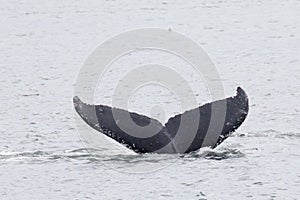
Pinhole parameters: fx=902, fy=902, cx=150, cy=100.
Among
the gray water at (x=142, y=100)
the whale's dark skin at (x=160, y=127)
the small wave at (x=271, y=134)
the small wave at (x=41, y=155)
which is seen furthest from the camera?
the small wave at (x=271, y=134)

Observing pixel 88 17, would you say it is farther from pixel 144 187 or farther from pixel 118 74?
pixel 144 187

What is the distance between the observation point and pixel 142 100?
584cm

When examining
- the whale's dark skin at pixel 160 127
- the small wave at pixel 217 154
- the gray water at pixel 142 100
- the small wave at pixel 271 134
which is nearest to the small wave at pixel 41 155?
the gray water at pixel 142 100

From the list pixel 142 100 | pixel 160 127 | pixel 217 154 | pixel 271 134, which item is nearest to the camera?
pixel 160 127

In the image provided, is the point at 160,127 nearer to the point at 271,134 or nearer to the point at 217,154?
the point at 217,154

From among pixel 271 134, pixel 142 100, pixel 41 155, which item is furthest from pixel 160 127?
pixel 142 100

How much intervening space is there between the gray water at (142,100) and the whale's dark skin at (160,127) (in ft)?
0.22

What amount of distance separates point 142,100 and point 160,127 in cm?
149

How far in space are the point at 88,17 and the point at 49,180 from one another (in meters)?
5.76

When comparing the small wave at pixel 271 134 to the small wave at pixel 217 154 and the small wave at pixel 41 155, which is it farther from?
the small wave at pixel 41 155

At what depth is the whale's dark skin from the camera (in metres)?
4.31

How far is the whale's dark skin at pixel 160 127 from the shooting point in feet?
14.1

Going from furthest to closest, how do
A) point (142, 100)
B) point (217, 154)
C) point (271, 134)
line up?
point (142, 100), point (271, 134), point (217, 154)

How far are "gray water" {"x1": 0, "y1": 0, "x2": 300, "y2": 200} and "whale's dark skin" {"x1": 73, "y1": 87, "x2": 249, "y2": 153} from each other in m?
0.07
